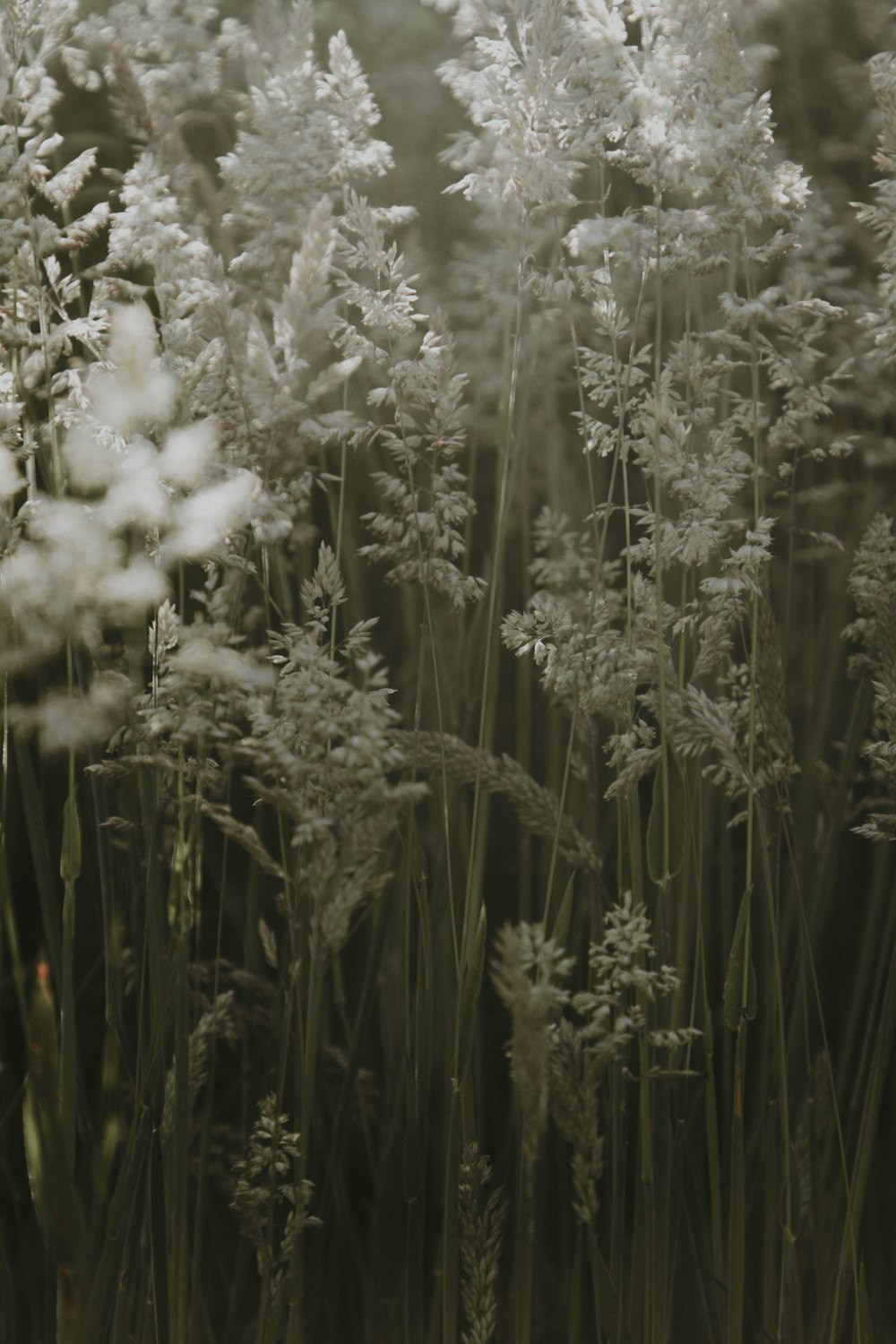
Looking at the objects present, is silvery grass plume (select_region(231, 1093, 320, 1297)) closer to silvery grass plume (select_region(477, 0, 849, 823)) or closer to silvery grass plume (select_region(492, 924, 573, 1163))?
silvery grass plume (select_region(492, 924, 573, 1163))

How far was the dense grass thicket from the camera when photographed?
770 mm

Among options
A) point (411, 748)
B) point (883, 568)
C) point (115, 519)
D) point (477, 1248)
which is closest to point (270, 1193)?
point (477, 1248)

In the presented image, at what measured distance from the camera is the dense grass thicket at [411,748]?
0.77m

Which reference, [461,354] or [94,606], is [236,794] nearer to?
[94,606]

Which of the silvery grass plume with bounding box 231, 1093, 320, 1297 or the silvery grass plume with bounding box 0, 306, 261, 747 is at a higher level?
the silvery grass plume with bounding box 0, 306, 261, 747

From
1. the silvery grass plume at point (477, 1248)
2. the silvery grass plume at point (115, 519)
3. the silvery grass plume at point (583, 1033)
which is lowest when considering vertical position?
the silvery grass plume at point (477, 1248)

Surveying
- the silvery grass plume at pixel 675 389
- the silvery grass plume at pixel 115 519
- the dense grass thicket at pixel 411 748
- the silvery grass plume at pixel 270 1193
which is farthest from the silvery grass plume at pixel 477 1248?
the silvery grass plume at pixel 115 519

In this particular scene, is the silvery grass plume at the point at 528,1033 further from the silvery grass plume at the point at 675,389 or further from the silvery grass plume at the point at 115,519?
the silvery grass plume at the point at 115,519

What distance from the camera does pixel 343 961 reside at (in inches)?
36.4

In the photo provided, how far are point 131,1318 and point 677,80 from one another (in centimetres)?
105

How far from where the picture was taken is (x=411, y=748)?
0.82 meters

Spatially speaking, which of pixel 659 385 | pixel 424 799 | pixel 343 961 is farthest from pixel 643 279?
pixel 343 961

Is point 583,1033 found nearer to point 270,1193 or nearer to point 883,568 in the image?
point 270,1193

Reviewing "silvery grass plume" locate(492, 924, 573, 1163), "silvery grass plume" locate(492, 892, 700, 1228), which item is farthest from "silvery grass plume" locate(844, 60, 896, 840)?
"silvery grass plume" locate(492, 924, 573, 1163)
